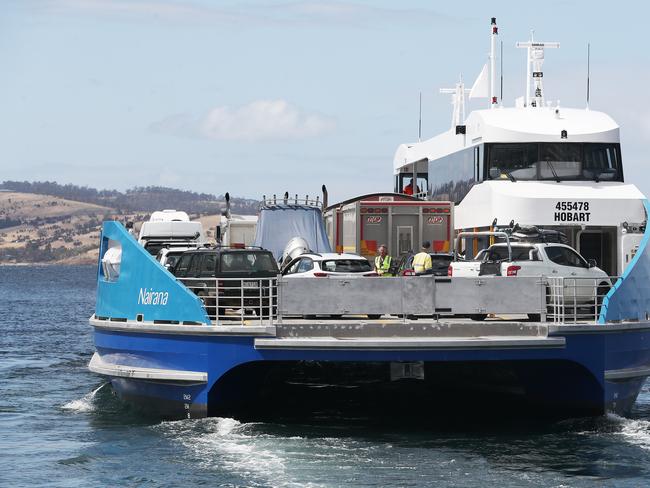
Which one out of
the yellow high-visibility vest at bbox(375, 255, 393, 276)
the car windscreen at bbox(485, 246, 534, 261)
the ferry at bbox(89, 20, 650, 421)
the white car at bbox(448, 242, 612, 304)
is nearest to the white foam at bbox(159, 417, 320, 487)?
the ferry at bbox(89, 20, 650, 421)

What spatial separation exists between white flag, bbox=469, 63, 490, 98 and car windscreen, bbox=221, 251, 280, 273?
13628mm

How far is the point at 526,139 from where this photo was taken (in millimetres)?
24625

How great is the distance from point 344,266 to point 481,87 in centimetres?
1257

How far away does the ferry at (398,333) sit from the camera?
55.2 feet

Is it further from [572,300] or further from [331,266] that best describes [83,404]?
[572,300]

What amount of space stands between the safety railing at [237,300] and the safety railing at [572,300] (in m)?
3.96

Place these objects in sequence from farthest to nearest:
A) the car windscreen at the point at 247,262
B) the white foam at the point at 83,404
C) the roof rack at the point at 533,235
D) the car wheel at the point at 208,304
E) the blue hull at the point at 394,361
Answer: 1. the white foam at the point at 83,404
2. the roof rack at the point at 533,235
3. the car windscreen at the point at 247,262
4. the car wheel at the point at 208,304
5. the blue hull at the point at 394,361

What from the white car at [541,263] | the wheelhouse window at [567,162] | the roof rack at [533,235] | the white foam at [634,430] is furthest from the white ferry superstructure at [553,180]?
the white foam at [634,430]

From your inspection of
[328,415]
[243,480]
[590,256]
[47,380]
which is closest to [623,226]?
[590,256]

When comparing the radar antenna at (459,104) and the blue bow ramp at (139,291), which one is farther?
the radar antenna at (459,104)

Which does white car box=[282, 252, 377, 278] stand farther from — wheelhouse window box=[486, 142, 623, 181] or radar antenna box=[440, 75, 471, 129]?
radar antenna box=[440, 75, 471, 129]

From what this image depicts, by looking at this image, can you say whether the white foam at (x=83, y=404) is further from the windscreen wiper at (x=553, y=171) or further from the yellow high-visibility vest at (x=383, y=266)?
the windscreen wiper at (x=553, y=171)

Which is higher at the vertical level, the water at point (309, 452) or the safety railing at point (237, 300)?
the safety railing at point (237, 300)

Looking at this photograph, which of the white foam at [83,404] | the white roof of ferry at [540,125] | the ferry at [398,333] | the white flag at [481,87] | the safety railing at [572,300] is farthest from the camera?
the white flag at [481,87]
